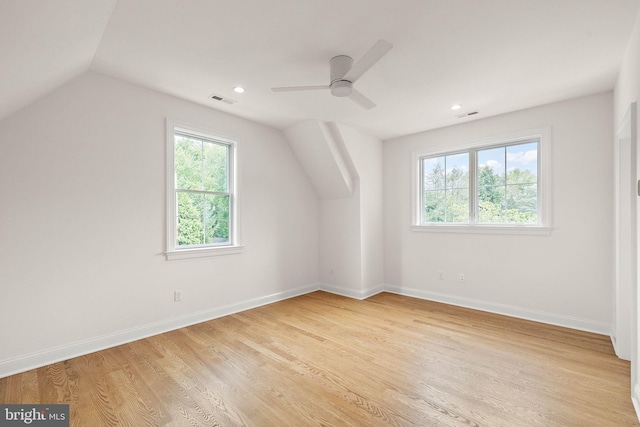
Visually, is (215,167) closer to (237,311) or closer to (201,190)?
(201,190)

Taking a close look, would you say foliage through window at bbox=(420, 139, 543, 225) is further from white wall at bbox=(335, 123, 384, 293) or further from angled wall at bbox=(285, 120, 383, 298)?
angled wall at bbox=(285, 120, 383, 298)

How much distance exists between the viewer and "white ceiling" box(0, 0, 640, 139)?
1856mm

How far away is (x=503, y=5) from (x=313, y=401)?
2880 mm

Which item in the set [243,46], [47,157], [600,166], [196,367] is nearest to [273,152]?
[243,46]

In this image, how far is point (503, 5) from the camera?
1.88 meters

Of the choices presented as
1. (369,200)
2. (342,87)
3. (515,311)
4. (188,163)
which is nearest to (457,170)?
(369,200)

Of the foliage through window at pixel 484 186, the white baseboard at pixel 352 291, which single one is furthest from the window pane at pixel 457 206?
the white baseboard at pixel 352 291

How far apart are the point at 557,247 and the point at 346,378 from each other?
297 centimetres

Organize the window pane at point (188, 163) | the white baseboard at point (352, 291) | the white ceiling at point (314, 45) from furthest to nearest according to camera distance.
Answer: the white baseboard at point (352, 291), the window pane at point (188, 163), the white ceiling at point (314, 45)

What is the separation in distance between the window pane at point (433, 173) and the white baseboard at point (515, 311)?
1.64 meters

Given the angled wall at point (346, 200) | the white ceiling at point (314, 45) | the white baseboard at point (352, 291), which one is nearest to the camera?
the white ceiling at point (314, 45)

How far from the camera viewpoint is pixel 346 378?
7.79 ft

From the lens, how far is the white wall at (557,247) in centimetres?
325

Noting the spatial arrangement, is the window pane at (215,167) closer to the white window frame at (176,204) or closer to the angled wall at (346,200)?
the white window frame at (176,204)
